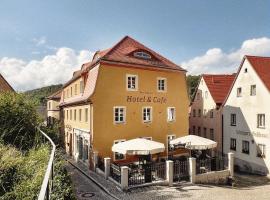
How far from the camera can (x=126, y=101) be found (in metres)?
24.4

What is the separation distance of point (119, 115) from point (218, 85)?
1778cm

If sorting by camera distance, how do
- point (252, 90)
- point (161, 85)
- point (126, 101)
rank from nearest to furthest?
point (126, 101)
point (161, 85)
point (252, 90)

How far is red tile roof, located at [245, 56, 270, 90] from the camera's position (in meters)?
25.7

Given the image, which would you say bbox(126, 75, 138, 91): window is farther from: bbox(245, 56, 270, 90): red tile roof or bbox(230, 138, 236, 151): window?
bbox(230, 138, 236, 151): window

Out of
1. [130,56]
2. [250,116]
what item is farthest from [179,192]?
[250,116]

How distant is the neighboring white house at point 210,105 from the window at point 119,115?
1391cm

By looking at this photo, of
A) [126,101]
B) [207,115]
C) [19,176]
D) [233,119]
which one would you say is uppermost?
[126,101]

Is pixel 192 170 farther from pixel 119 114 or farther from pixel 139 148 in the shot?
pixel 119 114

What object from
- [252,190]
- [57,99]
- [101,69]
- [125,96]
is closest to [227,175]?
[252,190]

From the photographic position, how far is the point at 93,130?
2278 cm

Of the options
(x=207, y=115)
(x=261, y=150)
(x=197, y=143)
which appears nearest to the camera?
(x=197, y=143)

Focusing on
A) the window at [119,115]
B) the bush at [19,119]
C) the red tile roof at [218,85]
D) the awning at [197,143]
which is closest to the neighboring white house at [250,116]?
the red tile roof at [218,85]

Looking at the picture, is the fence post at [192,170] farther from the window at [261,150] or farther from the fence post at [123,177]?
the window at [261,150]

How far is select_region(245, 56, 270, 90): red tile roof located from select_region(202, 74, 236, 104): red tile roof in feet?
27.0
